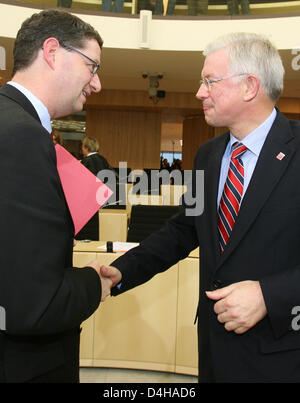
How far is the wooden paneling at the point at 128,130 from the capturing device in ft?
44.7

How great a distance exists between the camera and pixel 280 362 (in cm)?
127

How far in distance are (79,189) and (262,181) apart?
0.59 m

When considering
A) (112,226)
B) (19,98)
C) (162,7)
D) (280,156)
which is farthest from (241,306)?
(162,7)

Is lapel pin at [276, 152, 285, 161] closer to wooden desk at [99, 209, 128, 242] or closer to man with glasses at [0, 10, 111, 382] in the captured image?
man with glasses at [0, 10, 111, 382]

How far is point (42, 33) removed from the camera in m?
1.14

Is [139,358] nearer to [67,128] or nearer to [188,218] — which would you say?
[188,218]

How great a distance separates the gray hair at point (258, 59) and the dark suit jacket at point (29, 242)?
0.81 metres

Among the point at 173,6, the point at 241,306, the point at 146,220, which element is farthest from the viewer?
the point at 173,6

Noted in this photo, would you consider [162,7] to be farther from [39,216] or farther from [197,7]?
[39,216]

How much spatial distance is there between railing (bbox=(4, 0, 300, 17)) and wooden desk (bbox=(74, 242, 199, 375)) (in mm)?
5540

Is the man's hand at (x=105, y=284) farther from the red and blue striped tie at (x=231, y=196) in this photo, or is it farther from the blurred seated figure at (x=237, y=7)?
the blurred seated figure at (x=237, y=7)

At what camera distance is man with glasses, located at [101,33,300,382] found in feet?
3.97

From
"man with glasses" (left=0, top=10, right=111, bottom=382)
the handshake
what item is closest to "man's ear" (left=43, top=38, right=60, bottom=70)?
"man with glasses" (left=0, top=10, right=111, bottom=382)
